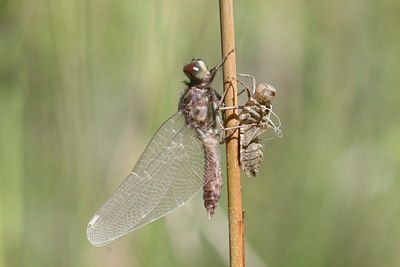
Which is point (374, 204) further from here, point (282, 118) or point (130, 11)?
point (130, 11)

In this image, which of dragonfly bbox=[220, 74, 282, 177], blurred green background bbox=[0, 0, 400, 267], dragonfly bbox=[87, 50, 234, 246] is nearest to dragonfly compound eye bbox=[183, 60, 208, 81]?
dragonfly bbox=[87, 50, 234, 246]

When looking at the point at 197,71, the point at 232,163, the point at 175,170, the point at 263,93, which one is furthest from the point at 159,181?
the point at 232,163

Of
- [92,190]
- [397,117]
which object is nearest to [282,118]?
[397,117]

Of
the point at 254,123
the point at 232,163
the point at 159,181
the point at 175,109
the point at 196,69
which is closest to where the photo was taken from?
the point at 232,163

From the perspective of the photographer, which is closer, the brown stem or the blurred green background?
the brown stem

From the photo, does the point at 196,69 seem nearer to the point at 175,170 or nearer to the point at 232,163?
the point at 175,170

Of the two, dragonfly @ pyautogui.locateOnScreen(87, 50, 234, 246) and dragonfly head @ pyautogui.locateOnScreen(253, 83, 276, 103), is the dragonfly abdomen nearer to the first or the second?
dragonfly @ pyautogui.locateOnScreen(87, 50, 234, 246)
